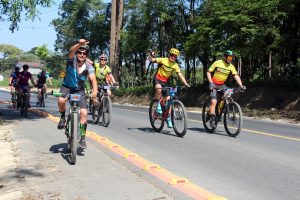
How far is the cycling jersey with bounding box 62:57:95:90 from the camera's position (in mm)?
7746

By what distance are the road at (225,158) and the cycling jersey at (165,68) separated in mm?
1418

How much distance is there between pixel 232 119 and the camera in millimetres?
10648

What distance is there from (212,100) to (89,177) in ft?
17.1

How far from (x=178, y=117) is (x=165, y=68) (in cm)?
131

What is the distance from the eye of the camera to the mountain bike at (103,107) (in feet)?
41.1

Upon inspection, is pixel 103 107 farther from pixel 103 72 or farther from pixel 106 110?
pixel 103 72

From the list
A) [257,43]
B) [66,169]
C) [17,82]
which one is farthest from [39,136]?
[257,43]

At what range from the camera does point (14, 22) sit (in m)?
13.4

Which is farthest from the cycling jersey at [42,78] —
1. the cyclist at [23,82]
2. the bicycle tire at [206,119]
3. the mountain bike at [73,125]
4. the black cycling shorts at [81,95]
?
the mountain bike at [73,125]

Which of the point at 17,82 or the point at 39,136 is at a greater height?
the point at 17,82

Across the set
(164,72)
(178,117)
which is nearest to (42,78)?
(164,72)

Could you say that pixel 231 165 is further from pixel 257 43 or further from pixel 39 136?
pixel 257 43

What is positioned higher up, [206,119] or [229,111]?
[229,111]

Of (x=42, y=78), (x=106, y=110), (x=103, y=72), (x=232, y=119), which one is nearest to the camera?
(x=232, y=119)
